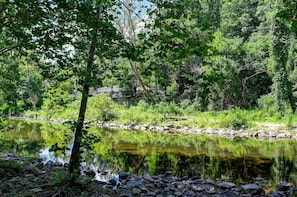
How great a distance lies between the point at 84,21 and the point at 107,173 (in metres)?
5.21

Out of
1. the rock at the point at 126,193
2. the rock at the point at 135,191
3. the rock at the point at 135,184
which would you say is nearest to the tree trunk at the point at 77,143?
the rock at the point at 126,193

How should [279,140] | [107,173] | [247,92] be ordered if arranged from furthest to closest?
[247,92] → [279,140] → [107,173]

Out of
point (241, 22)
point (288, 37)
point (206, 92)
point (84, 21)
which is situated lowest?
point (206, 92)

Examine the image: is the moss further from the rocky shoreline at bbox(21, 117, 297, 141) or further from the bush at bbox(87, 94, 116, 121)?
the bush at bbox(87, 94, 116, 121)

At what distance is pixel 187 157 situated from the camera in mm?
10172

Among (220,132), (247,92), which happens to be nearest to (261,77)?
(247,92)

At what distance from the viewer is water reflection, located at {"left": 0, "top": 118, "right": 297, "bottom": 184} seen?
7.72 meters

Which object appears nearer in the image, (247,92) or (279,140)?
(279,140)

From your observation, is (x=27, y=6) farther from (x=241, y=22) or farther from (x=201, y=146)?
(x=241, y=22)

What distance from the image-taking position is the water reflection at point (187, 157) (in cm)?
772

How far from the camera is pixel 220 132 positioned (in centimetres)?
1725

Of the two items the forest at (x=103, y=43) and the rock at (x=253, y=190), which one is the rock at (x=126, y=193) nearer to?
the forest at (x=103, y=43)

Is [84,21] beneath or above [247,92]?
beneath

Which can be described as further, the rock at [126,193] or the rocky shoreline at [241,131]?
the rocky shoreline at [241,131]
